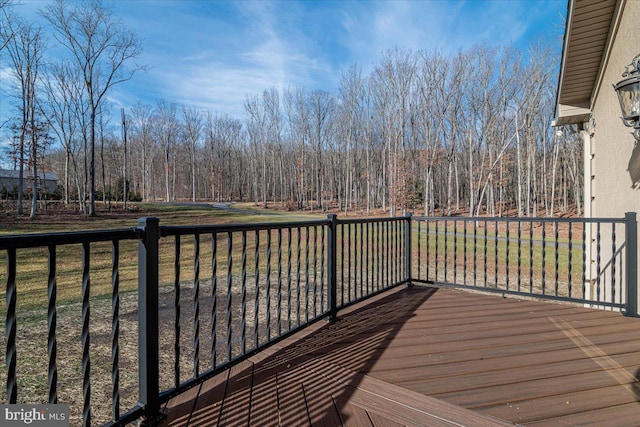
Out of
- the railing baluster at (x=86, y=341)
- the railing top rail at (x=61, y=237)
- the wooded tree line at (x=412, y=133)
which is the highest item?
the wooded tree line at (x=412, y=133)

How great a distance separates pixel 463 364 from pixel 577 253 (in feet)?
33.1

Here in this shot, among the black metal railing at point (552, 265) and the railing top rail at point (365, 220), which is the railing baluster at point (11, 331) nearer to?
the railing top rail at point (365, 220)

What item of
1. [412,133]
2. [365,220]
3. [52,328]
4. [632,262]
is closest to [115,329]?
[52,328]

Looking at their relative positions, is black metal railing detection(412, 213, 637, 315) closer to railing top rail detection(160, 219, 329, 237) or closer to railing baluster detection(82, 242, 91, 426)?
railing top rail detection(160, 219, 329, 237)

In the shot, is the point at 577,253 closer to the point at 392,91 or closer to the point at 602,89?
the point at 602,89

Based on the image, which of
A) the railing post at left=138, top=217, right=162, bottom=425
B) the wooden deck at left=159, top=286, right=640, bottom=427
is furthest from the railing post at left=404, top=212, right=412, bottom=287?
the railing post at left=138, top=217, right=162, bottom=425

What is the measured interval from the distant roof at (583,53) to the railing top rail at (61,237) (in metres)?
4.73

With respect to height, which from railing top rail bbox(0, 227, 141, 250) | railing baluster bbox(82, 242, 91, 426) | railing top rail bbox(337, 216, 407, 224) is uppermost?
railing top rail bbox(0, 227, 141, 250)

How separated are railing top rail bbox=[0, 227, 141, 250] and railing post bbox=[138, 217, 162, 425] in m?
0.06

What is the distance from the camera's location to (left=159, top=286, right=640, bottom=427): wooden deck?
1.53m

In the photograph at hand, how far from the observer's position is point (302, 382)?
72.3 inches

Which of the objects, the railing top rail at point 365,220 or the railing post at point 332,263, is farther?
the railing top rail at point 365,220

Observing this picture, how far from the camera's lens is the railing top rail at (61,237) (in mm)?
1071

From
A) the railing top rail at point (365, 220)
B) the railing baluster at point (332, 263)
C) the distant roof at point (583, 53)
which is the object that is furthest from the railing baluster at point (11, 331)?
the distant roof at point (583, 53)
